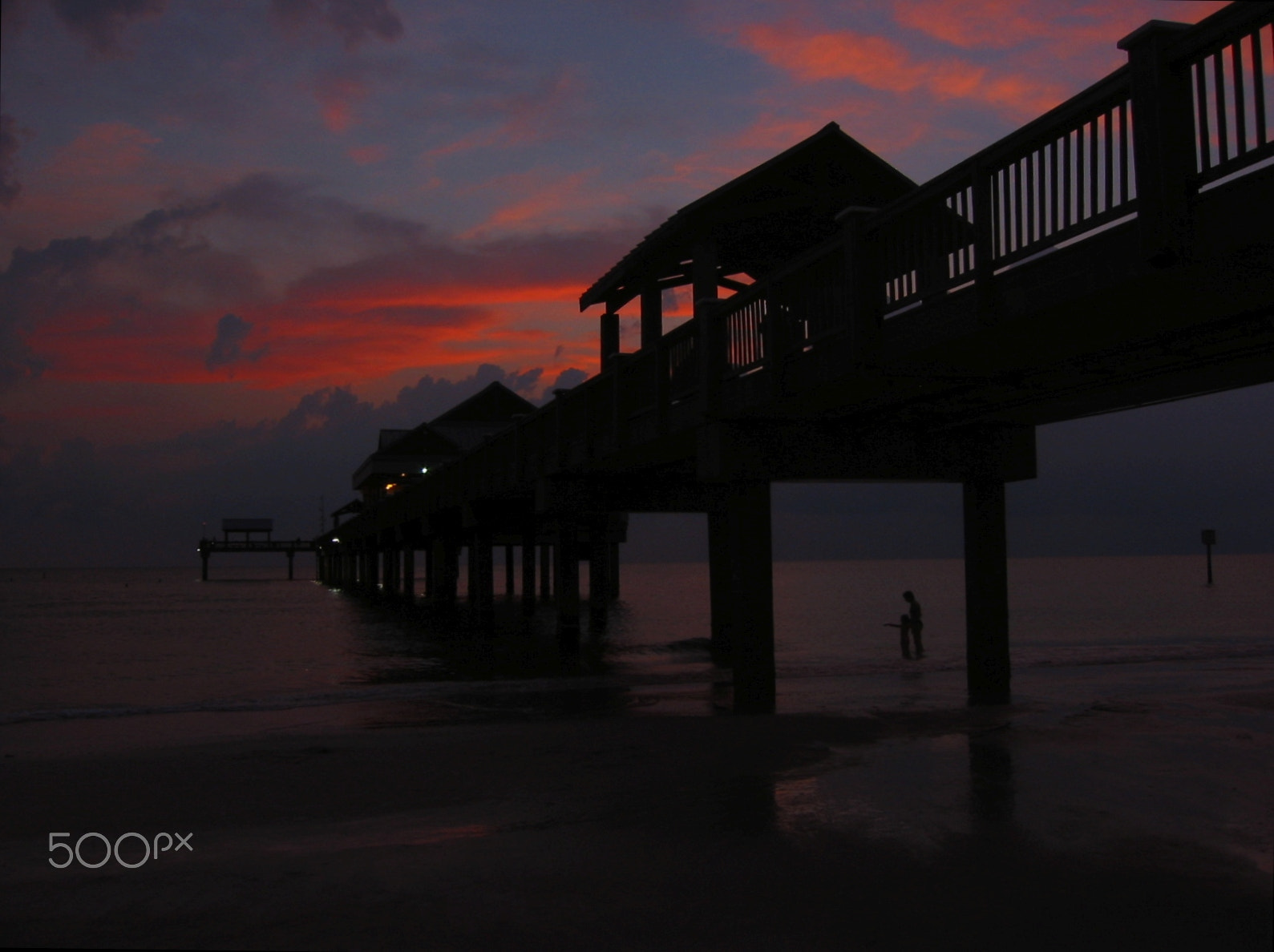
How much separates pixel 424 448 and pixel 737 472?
4166 centimetres

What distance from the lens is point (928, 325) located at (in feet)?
27.9

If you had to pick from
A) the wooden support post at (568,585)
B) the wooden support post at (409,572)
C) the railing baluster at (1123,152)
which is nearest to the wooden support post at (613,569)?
the wooden support post at (409,572)

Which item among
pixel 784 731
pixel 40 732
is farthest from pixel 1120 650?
pixel 40 732

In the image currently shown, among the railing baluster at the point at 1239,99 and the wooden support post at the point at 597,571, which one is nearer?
the railing baluster at the point at 1239,99

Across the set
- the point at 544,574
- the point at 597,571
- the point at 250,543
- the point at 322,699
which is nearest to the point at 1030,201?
the point at 322,699

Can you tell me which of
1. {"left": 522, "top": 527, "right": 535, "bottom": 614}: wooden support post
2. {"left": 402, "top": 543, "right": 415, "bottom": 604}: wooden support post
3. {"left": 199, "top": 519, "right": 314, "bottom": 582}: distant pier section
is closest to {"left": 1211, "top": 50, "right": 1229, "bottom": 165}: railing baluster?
{"left": 522, "top": 527, "right": 535, "bottom": 614}: wooden support post

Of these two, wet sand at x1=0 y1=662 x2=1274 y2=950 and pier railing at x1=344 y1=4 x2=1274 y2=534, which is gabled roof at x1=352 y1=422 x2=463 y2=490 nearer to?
pier railing at x1=344 y1=4 x2=1274 y2=534

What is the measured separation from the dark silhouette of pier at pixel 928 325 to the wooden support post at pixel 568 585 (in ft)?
7.31

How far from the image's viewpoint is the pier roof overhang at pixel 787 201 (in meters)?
15.7

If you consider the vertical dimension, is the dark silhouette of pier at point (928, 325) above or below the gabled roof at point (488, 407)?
below

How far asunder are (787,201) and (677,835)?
10.7 meters

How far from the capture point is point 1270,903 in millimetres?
6082

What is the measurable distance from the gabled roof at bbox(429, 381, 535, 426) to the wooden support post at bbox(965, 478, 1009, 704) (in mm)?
41066

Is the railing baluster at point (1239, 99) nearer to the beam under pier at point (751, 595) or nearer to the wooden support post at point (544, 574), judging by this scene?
the beam under pier at point (751, 595)
